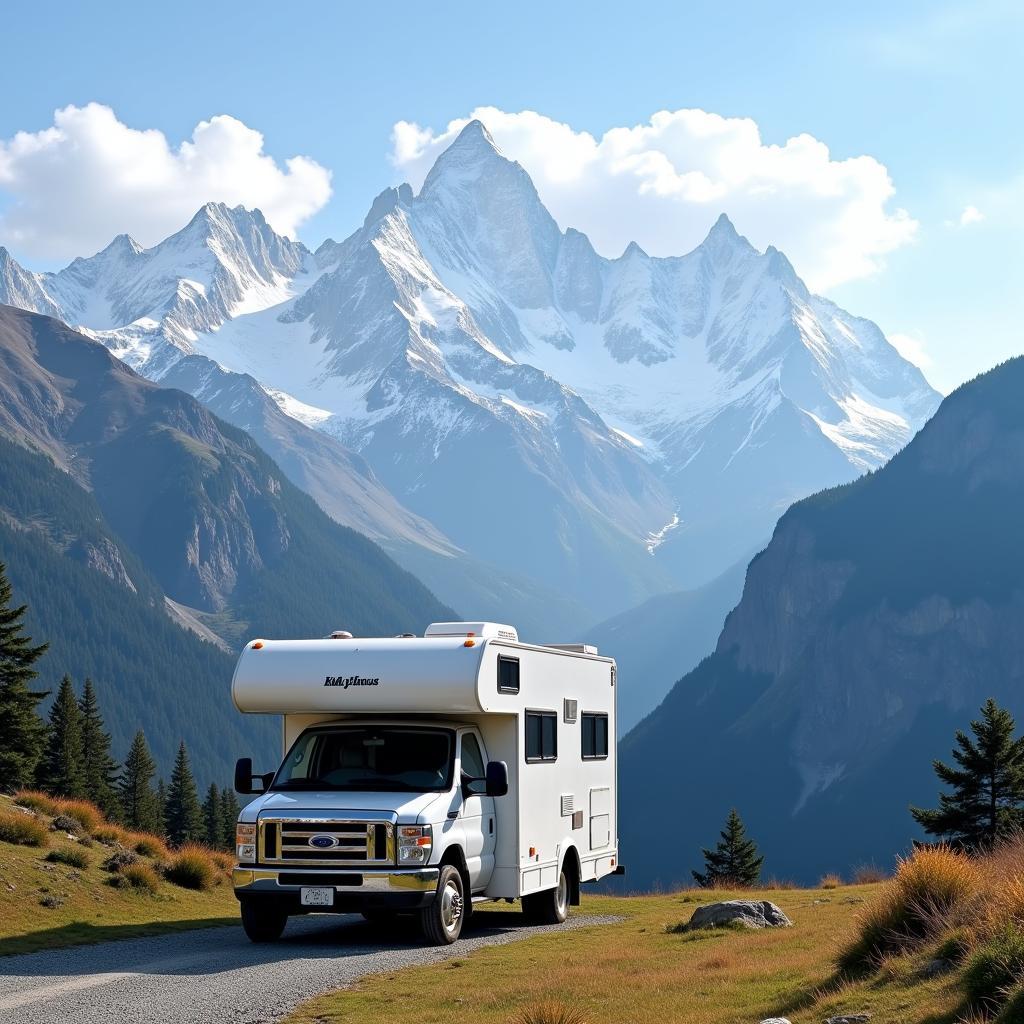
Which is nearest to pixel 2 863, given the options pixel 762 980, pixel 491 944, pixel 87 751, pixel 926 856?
pixel 491 944

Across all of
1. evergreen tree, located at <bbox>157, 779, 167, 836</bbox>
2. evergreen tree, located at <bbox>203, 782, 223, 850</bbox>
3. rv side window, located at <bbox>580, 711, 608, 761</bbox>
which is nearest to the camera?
rv side window, located at <bbox>580, 711, 608, 761</bbox>

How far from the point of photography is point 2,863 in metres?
23.5

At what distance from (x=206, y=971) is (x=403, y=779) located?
398cm

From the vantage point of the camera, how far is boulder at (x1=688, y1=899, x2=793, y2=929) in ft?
71.9

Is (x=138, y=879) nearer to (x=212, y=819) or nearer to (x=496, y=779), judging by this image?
(x=496, y=779)

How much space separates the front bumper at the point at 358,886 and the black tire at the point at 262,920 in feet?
1.58

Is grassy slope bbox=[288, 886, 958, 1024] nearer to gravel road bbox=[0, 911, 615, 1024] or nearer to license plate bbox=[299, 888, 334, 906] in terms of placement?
gravel road bbox=[0, 911, 615, 1024]

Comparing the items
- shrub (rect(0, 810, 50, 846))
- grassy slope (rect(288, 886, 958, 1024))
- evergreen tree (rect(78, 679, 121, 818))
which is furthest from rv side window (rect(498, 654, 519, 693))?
evergreen tree (rect(78, 679, 121, 818))

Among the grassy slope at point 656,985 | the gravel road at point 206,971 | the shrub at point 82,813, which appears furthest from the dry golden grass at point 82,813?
the grassy slope at point 656,985

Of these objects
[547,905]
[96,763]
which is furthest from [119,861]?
[96,763]

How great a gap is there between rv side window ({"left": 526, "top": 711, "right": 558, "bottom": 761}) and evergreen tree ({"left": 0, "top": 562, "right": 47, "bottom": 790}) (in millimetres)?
35503

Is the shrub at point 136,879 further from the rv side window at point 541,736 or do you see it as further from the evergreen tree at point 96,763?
the evergreen tree at point 96,763

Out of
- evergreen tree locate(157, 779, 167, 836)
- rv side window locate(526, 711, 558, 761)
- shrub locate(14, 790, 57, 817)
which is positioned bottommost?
evergreen tree locate(157, 779, 167, 836)

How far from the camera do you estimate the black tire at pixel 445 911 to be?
19844 millimetres
